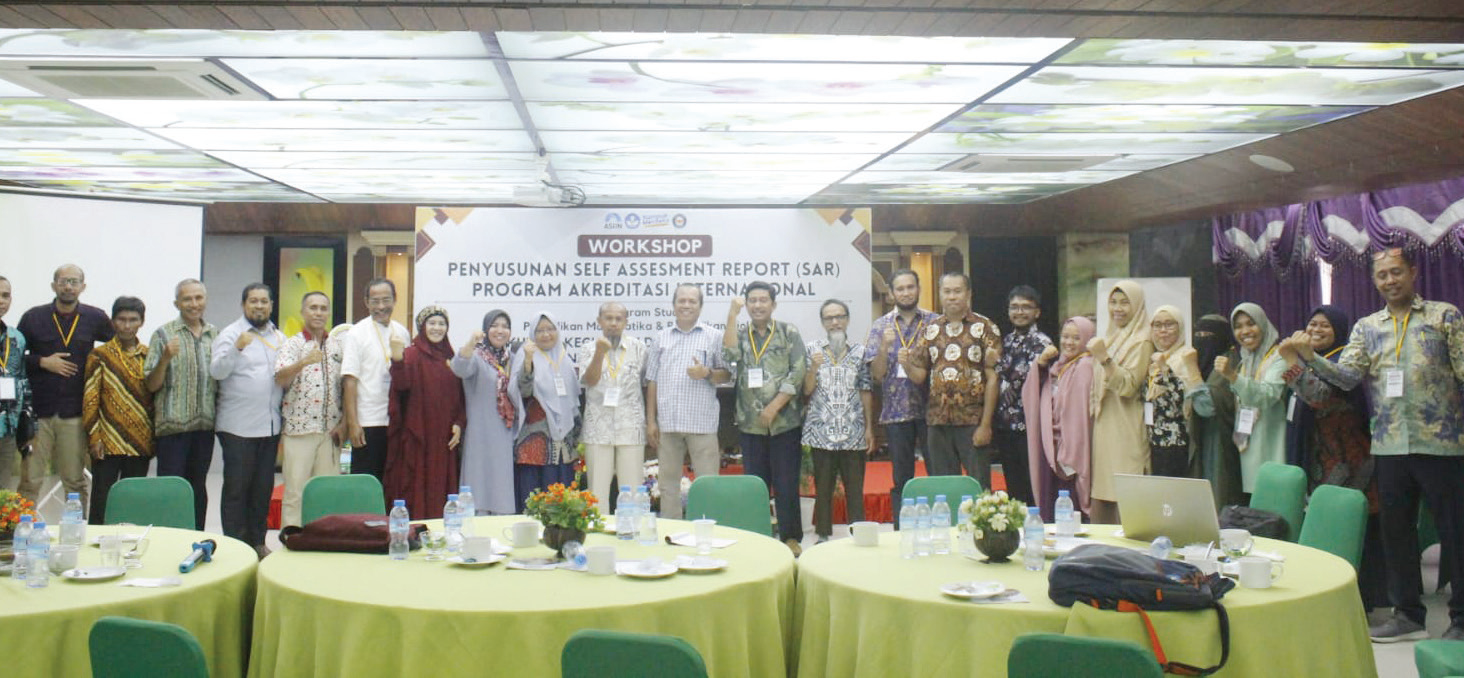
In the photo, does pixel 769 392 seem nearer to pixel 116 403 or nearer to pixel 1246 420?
pixel 1246 420

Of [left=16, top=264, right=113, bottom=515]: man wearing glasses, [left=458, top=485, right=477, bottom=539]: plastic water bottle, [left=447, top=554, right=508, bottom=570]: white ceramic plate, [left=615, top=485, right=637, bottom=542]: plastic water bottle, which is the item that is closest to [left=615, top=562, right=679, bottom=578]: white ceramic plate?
[left=447, top=554, right=508, bottom=570]: white ceramic plate

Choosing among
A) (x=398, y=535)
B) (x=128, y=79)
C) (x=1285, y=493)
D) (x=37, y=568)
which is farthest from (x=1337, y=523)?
(x=128, y=79)

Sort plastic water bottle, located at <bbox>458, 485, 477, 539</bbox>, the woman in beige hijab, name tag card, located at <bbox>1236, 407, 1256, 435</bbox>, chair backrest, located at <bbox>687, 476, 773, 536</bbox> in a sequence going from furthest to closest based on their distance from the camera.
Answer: the woman in beige hijab, name tag card, located at <bbox>1236, 407, 1256, 435</bbox>, chair backrest, located at <bbox>687, 476, 773, 536</bbox>, plastic water bottle, located at <bbox>458, 485, 477, 539</bbox>

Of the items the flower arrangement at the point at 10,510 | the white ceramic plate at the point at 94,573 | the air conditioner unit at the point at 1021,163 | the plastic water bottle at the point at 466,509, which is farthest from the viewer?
the air conditioner unit at the point at 1021,163

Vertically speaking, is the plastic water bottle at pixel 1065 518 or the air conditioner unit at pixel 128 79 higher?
the air conditioner unit at pixel 128 79

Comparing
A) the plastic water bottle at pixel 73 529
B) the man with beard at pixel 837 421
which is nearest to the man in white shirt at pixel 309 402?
the plastic water bottle at pixel 73 529

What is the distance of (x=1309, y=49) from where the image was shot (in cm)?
484

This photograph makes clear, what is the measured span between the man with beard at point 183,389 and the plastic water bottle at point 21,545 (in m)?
2.43

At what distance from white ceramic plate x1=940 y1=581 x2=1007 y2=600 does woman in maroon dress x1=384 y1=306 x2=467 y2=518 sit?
3.86 meters

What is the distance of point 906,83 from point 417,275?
4.14m

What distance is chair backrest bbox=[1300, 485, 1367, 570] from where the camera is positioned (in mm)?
3588

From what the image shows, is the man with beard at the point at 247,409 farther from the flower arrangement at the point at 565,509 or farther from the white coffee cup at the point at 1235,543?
the white coffee cup at the point at 1235,543

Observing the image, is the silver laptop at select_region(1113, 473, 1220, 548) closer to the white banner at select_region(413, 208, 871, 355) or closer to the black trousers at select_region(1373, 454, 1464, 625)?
the black trousers at select_region(1373, 454, 1464, 625)

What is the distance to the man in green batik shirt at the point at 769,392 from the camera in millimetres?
6234
